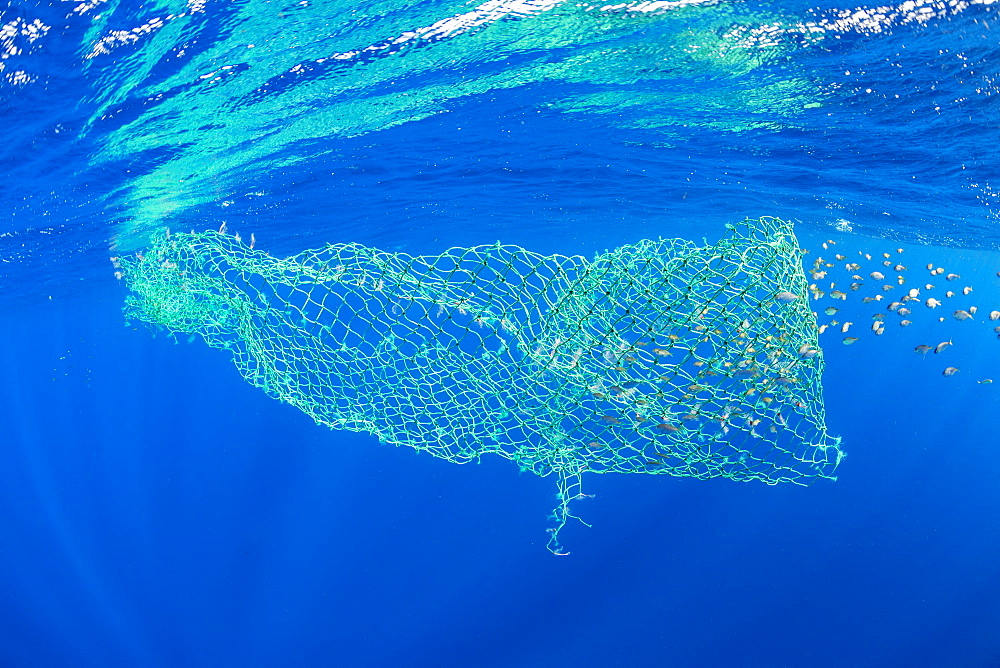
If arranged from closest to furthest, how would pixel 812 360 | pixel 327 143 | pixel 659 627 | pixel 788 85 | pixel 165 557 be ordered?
pixel 812 360 → pixel 788 85 → pixel 327 143 → pixel 659 627 → pixel 165 557

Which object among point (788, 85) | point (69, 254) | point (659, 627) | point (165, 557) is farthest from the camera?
point (69, 254)

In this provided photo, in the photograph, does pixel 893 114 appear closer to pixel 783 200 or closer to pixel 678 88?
pixel 678 88

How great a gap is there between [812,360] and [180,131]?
854 centimetres

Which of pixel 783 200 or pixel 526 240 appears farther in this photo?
pixel 526 240

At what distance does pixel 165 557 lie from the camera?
1443 cm

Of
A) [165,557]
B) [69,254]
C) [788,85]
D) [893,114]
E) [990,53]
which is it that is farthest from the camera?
[69,254]

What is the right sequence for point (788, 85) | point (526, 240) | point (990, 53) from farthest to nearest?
point (526, 240), point (788, 85), point (990, 53)

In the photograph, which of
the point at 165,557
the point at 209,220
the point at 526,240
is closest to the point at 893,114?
the point at 209,220

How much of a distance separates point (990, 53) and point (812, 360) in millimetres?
4972

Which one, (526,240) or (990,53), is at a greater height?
(526,240)

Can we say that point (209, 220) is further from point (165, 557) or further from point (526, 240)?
point (526, 240)

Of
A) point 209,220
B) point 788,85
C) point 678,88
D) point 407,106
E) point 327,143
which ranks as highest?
point 209,220

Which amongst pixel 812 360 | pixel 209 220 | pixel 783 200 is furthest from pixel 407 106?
pixel 783 200

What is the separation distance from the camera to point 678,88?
25.4ft
